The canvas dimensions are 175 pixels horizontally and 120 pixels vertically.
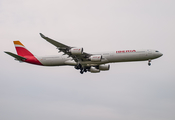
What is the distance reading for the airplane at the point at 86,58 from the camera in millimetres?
53938

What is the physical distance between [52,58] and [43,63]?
2624mm

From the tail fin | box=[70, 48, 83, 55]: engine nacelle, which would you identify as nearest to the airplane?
box=[70, 48, 83, 55]: engine nacelle

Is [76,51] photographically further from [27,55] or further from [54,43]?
[27,55]

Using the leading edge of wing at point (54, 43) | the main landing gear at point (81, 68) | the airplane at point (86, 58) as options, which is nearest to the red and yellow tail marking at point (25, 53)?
the airplane at point (86, 58)

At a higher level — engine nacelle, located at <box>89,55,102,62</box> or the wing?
the wing

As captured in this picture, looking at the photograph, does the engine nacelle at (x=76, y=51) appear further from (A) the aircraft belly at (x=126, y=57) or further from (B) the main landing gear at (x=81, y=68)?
(A) the aircraft belly at (x=126, y=57)

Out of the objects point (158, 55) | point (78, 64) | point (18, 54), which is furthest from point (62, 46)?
point (158, 55)

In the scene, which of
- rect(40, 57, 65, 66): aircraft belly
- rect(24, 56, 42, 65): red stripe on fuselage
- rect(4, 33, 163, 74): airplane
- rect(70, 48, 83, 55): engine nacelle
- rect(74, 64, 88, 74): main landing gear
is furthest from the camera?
rect(24, 56, 42, 65): red stripe on fuselage

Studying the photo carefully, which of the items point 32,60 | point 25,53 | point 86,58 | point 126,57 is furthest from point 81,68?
point 25,53

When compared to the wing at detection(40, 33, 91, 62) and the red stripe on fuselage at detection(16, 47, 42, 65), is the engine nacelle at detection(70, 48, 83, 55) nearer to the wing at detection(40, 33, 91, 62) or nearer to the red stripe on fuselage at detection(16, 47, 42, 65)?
the wing at detection(40, 33, 91, 62)

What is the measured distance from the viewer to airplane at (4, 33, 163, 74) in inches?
2124

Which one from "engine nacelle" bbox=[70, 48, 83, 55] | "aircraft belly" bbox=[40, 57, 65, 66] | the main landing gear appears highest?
"engine nacelle" bbox=[70, 48, 83, 55]

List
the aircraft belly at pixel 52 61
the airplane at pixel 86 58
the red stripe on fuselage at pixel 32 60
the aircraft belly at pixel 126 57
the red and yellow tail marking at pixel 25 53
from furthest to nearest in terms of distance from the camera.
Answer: the red and yellow tail marking at pixel 25 53, the red stripe on fuselage at pixel 32 60, the aircraft belly at pixel 52 61, the aircraft belly at pixel 126 57, the airplane at pixel 86 58

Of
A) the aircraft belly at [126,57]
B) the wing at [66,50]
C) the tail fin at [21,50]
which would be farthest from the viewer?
the tail fin at [21,50]
